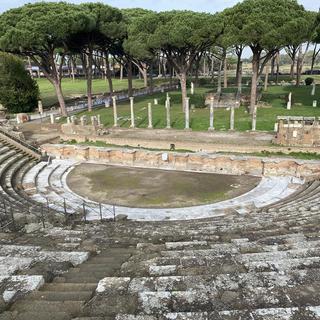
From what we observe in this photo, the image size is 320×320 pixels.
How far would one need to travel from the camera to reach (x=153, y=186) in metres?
19.8

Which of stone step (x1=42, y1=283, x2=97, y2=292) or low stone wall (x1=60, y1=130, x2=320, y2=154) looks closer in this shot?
stone step (x1=42, y1=283, x2=97, y2=292)

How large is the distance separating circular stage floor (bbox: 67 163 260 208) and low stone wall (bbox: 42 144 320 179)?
0.74 meters

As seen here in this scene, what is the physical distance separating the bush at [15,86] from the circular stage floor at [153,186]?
22.7 m

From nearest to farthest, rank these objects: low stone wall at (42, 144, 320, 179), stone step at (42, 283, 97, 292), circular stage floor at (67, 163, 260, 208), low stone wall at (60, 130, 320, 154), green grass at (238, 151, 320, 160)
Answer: stone step at (42, 283, 97, 292), circular stage floor at (67, 163, 260, 208), low stone wall at (42, 144, 320, 179), green grass at (238, 151, 320, 160), low stone wall at (60, 130, 320, 154)

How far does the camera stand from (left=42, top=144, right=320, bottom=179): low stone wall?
67.3 ft

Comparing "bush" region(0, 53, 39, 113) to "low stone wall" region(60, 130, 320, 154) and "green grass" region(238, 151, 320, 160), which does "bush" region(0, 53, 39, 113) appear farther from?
"green grass" region(238, 151, 320, 160)

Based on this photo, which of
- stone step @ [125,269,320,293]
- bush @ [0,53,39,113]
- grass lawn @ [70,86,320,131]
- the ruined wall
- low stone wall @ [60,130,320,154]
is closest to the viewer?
stone step @ [125,269,320,293]

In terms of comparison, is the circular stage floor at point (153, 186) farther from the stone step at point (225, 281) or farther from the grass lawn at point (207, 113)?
the stone step at point (225, 281)

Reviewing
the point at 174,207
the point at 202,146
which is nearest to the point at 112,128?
the point at 202,146

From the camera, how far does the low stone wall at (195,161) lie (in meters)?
20.5

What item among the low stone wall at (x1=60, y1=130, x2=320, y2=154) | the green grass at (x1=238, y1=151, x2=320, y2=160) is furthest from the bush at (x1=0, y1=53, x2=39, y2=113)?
the green grass at (x1=238, y1=151, x2=320, y2=160)

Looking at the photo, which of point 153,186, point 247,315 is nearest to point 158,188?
point 153,186

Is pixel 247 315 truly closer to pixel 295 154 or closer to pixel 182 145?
pixel 295 154

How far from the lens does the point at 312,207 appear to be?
13617mm
